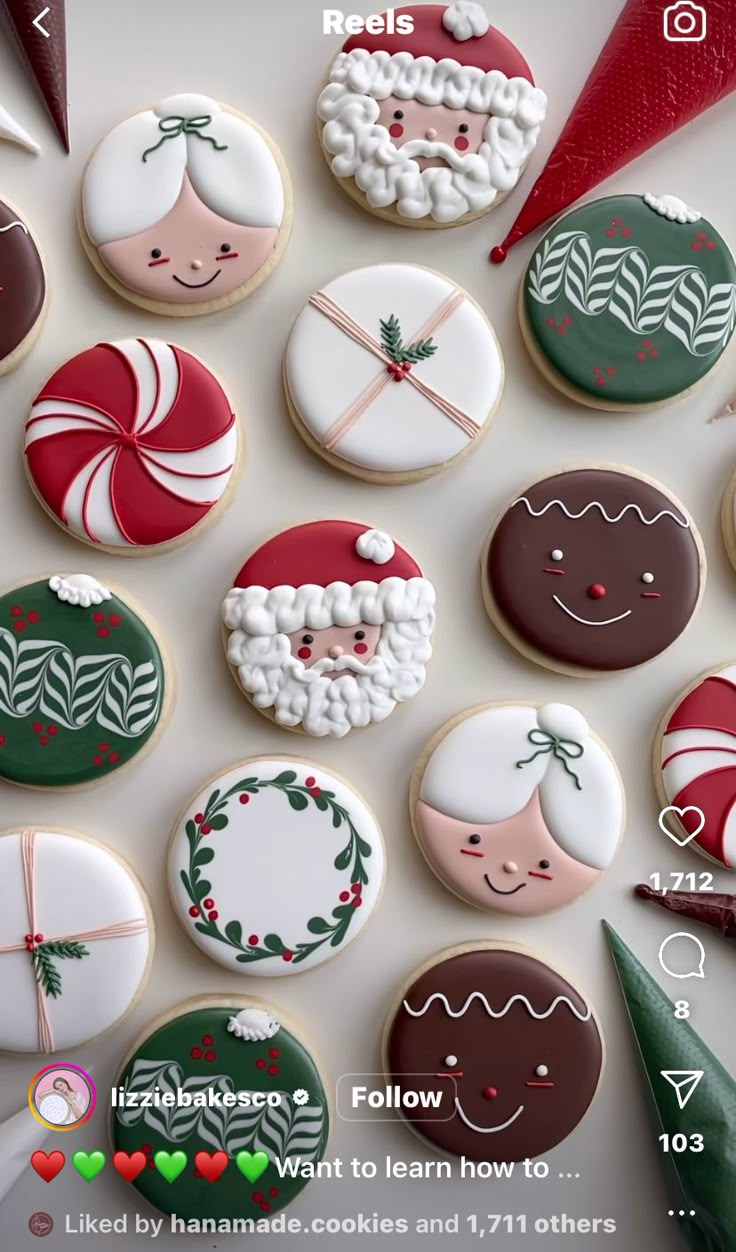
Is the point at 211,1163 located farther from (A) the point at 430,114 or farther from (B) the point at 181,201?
(A) the point at 430,114

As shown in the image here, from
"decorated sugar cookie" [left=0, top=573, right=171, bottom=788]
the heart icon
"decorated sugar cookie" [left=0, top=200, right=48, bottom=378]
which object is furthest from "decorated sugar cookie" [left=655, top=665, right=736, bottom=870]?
"decorated sugar cookie" [left=0, top=200, right=48, bottom=378]

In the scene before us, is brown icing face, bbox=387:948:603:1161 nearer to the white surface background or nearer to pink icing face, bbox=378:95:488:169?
the white surface background

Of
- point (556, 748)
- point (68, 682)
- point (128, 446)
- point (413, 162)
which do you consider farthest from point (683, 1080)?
point (413, 162)

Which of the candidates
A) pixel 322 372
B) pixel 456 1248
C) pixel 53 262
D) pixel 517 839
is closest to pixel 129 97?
pixel 53 262

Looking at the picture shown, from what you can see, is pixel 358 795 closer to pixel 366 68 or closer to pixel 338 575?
pixel 338 575

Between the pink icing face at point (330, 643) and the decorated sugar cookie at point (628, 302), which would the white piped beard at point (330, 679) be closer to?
the pink icing face at point (330, 643)

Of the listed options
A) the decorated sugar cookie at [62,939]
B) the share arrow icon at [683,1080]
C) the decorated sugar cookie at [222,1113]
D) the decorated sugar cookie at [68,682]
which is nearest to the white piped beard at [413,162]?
the decorated sugar cookie at [68,682]
